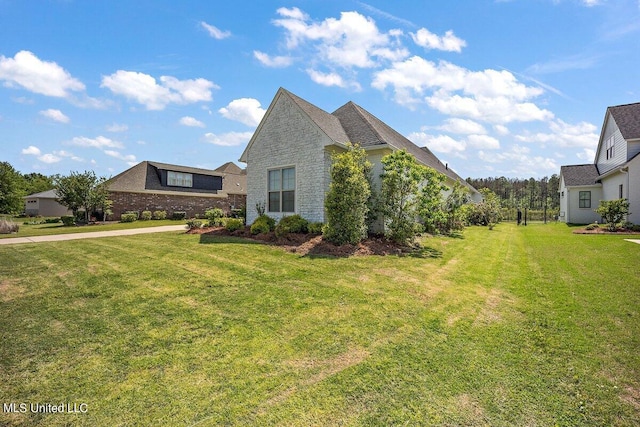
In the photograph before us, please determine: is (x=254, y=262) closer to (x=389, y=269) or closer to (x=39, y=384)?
(x=389, y=269)

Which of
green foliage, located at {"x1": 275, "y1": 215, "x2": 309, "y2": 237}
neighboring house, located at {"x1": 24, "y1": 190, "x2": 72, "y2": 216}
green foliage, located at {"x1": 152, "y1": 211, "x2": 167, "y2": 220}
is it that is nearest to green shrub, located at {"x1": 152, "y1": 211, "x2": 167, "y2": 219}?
green foliage, located at {"x1": 152, "y1": 211, "x2": 167, "y2": 220}

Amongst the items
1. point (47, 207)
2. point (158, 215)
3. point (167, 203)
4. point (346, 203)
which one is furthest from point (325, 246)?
point (47, 207)

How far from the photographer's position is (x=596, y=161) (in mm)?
25016

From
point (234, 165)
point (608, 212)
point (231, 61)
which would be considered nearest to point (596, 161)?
point (608, 212)

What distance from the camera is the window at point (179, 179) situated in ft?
92.6

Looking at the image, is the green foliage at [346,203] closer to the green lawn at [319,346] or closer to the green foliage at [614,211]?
the green lawn at [319,346]

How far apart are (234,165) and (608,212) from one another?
130 feet

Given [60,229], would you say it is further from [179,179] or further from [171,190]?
[179,179]

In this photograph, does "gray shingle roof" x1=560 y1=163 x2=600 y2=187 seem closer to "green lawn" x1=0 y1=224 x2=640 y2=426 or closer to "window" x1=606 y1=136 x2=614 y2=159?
"window" x1=606 y1=136 x2=614 y2=159

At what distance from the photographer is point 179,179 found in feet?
95.1

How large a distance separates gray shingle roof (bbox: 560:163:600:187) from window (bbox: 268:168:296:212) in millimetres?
24601

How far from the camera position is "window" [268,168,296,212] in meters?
12.8

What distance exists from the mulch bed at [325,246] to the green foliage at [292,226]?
0.27m

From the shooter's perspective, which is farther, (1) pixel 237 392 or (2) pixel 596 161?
(2) pixel 596 161
